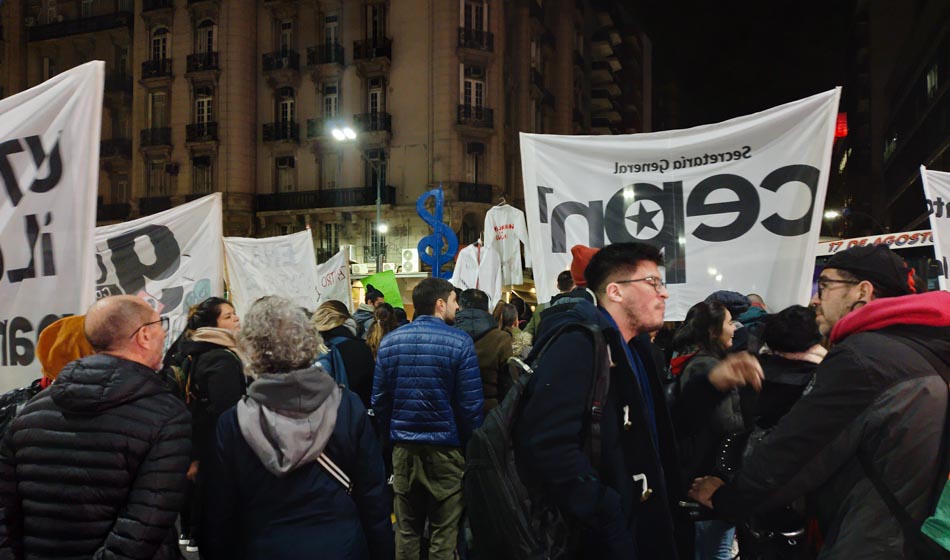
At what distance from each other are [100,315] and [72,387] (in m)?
0.36

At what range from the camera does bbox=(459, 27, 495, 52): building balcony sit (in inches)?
1276

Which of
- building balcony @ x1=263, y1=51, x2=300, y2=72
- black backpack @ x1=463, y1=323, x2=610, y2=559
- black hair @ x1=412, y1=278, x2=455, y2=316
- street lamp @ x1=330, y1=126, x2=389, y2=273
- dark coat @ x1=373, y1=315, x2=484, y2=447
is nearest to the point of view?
black backpack @ x1=463, y1=323, x2=610, y2=559

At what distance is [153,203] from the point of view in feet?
118

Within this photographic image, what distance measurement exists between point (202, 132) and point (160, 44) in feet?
19.6

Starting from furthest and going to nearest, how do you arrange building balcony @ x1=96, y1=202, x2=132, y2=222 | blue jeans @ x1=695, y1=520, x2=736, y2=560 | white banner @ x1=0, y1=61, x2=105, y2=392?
building balcony @ x1=96, y1=202, x2=132, y2=222
blue jeans @ x1=695, y1=520, x2=736, y2=560
white banner @ x1=0, y1=61, x2=105, y2=392

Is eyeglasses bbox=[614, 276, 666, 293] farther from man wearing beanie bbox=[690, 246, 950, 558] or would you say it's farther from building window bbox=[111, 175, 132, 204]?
building window bbox=[111, 175, 132, 204]

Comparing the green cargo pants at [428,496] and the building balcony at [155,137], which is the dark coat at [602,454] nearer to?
the green cargo pants at [428,496]

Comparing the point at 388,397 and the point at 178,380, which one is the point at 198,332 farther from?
the point at 388,397

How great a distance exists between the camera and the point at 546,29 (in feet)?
128

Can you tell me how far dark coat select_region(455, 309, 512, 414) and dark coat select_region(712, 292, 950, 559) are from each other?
11.0 feet

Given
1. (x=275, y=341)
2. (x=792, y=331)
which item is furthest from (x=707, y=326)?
(x=275, y=341)

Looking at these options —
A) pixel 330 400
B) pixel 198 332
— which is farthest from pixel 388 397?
pixel 330 400

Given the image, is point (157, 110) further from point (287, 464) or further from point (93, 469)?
point (287, 464)

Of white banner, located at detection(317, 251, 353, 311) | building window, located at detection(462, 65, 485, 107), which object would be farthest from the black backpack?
building window, located at detection(462, 65, 485, 107)
